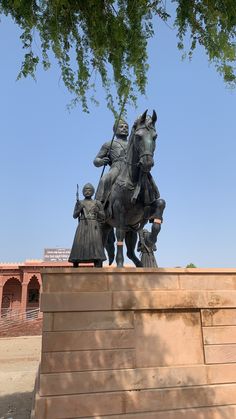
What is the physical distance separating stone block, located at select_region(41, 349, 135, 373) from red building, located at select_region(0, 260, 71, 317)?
1047 inches

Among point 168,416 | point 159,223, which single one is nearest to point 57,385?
point 168,416

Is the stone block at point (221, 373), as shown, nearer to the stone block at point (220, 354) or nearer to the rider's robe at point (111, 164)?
the stone block at point (220, 354)

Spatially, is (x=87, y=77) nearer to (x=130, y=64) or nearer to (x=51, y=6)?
(x=130, y=64)

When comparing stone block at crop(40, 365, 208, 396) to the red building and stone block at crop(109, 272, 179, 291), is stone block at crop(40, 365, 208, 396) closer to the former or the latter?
stone block at crop(109, 272, 179, 291)

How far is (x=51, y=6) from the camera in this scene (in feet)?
12.6

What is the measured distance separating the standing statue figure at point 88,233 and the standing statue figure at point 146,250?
2.50 ft

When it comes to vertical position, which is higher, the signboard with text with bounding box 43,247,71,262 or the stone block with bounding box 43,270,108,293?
the signboard with text with bounding box 43,247,71,262

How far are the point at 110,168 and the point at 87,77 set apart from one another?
265 centimetres

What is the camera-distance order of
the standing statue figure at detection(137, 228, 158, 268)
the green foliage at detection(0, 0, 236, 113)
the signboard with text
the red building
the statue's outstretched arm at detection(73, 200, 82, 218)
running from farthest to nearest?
the signboard with text
the red building
the statue's outstretched arm at detection(73, 200, 82, 218)
the standing statue figure at detection(137, 228, 158, 268)
the green foliage at detection(0, 0, 236, 113)

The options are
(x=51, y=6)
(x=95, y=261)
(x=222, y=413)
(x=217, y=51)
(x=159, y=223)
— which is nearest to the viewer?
(x=51, y=6)

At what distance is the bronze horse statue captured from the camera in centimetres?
536

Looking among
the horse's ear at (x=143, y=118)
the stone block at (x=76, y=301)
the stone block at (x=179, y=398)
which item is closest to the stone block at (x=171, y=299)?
the stone block at (x=76, y=301)

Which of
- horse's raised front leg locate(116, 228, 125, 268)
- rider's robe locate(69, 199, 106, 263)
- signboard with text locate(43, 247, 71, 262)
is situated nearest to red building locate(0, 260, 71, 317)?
signboard with text locate(43, 247, 71, 262)

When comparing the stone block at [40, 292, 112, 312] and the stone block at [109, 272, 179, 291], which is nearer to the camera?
the stone block at [40, 292, 112, 312]
